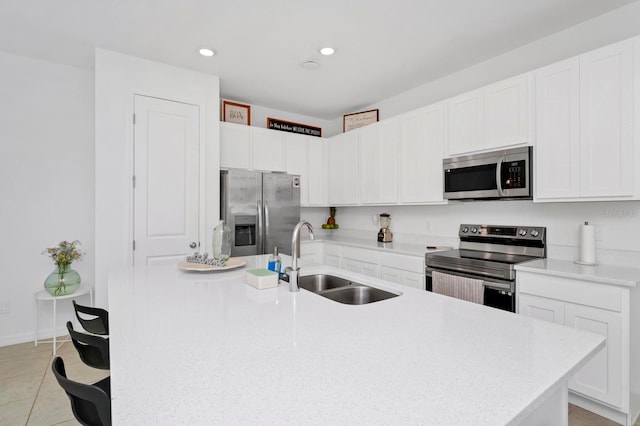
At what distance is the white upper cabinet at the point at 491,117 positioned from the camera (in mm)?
2473

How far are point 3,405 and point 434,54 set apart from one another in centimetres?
417

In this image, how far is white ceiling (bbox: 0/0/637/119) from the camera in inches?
88.6

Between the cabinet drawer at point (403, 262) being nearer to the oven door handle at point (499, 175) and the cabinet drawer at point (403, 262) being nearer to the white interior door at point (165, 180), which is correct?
the oven door handle at point (499, 175)

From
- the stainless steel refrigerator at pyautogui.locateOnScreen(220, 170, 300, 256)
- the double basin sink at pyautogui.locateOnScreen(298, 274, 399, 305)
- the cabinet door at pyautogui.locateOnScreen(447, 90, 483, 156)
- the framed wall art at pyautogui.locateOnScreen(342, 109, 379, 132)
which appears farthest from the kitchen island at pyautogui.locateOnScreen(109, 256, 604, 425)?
the framed wall art at pyautogui.locateOnScreen(342, 109, 379, 132)

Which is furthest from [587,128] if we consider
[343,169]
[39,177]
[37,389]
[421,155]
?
[39,177]

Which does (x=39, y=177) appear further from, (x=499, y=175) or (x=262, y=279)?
(x=499, y=175)

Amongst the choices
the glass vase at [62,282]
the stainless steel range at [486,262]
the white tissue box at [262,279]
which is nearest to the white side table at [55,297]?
the glass vase at [62,282]

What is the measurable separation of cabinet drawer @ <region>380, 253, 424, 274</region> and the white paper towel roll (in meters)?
1.14

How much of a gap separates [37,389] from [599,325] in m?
3.69

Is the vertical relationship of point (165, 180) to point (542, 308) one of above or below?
above

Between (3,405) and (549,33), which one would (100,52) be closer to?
(3,405)

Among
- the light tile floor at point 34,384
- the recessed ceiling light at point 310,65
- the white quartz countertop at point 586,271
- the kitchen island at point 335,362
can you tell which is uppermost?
the recessed ceiling light at point 310,65

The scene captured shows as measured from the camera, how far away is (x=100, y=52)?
284 centimetres

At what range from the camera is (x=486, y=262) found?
7.94ft
